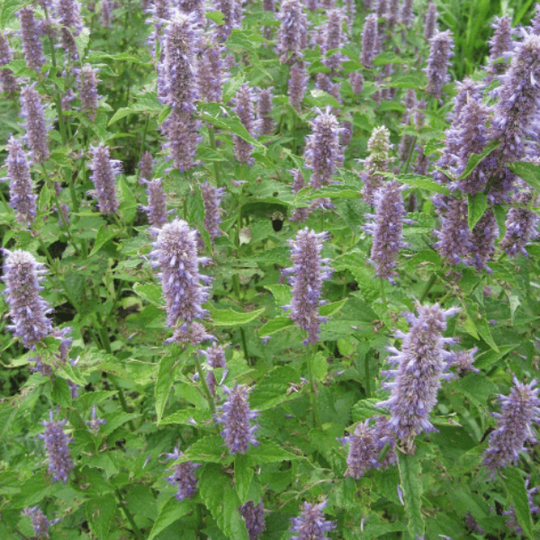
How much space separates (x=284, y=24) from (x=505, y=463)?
3.86 metres

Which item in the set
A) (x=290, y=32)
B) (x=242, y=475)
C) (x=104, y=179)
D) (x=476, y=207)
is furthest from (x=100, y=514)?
(x=290, y=32)

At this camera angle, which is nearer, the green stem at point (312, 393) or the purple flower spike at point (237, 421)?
the purple flower spike at point (237, 421)

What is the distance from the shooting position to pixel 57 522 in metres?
3.74

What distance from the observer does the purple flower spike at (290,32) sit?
479 cm

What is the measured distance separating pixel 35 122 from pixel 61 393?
216 centimetres

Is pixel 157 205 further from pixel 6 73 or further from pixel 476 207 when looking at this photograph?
pixel 6 73

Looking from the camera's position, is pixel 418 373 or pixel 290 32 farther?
pixel 290 32

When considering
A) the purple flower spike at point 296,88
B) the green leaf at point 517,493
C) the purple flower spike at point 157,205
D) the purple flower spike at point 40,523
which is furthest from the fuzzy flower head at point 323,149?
the purple flower spike at point 40,523

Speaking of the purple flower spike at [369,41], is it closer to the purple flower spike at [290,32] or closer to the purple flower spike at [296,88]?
the purple flower spike at [290,32]

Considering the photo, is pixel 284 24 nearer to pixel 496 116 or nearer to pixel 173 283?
pixel 496 116

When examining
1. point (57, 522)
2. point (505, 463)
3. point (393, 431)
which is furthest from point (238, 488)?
point (57, 522)

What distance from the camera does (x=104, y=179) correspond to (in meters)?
4.12

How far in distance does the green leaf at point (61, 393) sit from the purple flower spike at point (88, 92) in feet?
8.08

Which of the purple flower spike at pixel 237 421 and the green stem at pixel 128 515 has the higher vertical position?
the purple flower spike at pixel 237 421
